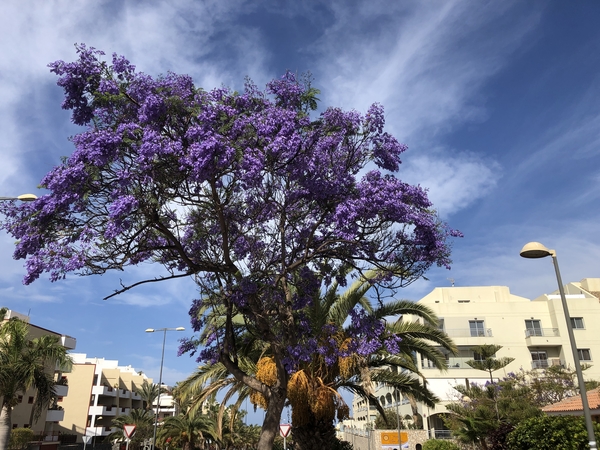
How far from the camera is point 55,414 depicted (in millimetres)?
53000

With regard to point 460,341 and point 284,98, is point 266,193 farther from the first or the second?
point 460,341

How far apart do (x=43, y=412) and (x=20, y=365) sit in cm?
2912

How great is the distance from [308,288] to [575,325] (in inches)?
1680

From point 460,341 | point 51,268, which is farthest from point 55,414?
point 51,268

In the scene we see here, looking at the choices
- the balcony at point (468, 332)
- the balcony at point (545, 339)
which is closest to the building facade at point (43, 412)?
the balcony at point (468, 332)

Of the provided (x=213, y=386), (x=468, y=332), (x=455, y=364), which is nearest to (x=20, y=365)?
(x=213, y=386)

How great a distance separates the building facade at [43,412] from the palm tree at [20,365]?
36.5ft

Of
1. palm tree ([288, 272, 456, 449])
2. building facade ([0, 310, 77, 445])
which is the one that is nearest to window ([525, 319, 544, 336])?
palm tree ([288, 272, 456, 449])

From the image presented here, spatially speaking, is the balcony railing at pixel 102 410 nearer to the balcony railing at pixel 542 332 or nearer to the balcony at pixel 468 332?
the balcony at pixel 468 332

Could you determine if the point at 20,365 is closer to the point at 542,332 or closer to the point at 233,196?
the point at 233,196

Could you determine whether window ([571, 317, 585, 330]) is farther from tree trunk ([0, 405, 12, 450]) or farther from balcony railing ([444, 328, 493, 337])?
tree trunk ([0, 405, 12, 450])

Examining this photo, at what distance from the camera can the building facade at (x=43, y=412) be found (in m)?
41.7

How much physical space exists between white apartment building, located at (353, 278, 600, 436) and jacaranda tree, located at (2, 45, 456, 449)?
118 feet

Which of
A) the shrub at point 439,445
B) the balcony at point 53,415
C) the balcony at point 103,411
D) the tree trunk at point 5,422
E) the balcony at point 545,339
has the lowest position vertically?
the shrub at point 439,445
